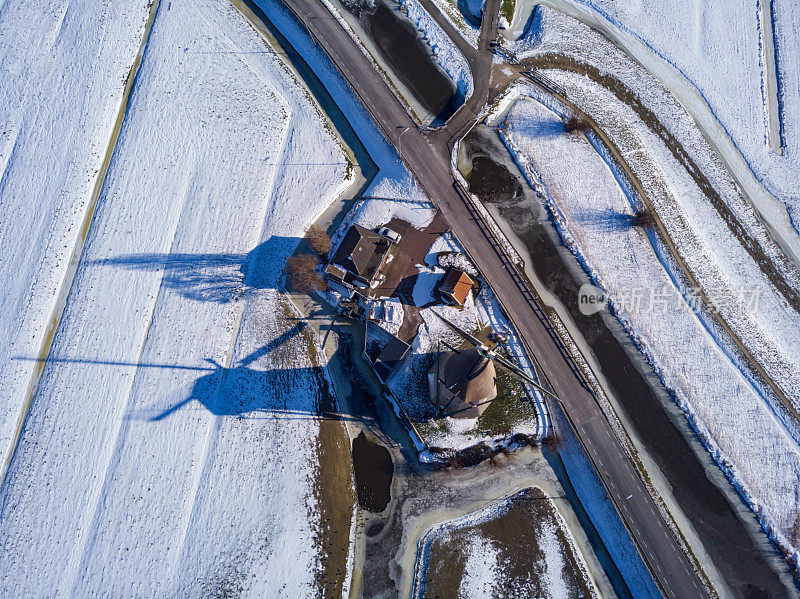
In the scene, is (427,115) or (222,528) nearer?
(222,528)

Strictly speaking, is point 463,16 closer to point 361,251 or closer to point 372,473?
point 361,251

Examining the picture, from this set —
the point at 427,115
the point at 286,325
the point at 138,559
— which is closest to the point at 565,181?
the point at 427,115

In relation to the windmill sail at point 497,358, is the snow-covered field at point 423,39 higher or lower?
higher

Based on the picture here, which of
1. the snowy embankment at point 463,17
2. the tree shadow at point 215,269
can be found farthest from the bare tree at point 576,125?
the tree shadow at point 215,269

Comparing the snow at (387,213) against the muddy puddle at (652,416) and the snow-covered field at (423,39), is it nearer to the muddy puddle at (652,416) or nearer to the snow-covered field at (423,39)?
the muddy puddle at (652,416)

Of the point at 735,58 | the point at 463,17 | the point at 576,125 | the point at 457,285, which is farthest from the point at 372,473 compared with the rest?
the point at 735,58

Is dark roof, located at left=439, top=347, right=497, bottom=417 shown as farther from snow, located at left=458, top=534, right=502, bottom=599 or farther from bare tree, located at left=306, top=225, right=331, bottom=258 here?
bare tree, located at left=306, top=225, right=331, bottom=258

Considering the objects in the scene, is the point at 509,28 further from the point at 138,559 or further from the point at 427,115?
the point at 138,559
